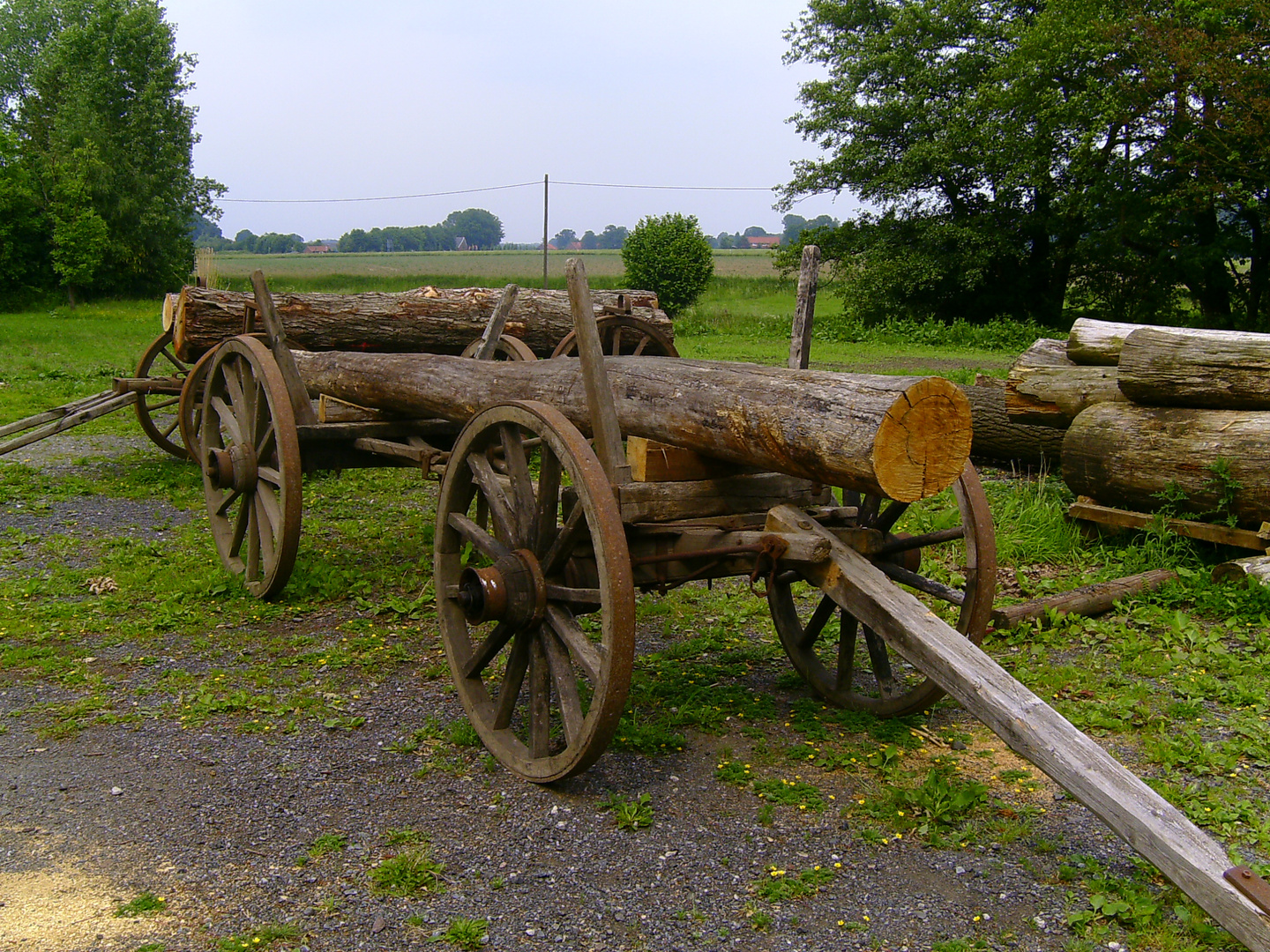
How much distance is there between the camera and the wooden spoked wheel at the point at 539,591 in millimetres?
3043

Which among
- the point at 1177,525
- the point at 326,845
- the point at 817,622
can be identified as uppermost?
the point at 1177,525

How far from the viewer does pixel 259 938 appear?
259cm

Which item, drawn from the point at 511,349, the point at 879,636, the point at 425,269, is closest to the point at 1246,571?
the point at 879,636

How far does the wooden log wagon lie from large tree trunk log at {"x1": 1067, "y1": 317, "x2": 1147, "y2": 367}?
3.09 m

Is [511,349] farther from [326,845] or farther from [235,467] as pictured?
[326,845]

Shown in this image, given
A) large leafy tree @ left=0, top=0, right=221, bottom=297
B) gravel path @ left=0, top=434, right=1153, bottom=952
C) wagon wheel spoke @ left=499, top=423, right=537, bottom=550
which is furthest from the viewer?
A: large leafy tree @ left=0, top=0, right=221, bottom=297

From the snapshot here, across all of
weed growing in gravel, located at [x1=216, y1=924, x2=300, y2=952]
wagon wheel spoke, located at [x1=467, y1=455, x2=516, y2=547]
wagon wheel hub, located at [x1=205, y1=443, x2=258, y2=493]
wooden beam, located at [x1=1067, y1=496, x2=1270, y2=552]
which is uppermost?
wagon wheel spoke, located at [x1=467, y1=455, x2=516, y2=547]

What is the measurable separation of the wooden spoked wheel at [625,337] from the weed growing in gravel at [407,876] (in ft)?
20.1

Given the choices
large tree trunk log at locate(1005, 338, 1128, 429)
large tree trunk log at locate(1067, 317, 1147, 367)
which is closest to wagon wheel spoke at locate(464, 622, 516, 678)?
large tree trunk log at locate(1005, 338, 1128, 429)

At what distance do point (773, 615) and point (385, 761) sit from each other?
1.69m

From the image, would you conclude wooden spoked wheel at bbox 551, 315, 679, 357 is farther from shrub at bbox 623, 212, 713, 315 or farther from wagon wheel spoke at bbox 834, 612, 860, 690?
shrub at bbox 623, 212, 713, 315

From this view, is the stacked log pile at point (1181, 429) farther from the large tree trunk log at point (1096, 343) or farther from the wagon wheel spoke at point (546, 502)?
the wagon wheel spoke at point (546, 502)

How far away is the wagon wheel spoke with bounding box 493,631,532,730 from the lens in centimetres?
359

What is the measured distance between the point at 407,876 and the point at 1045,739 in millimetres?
1747
